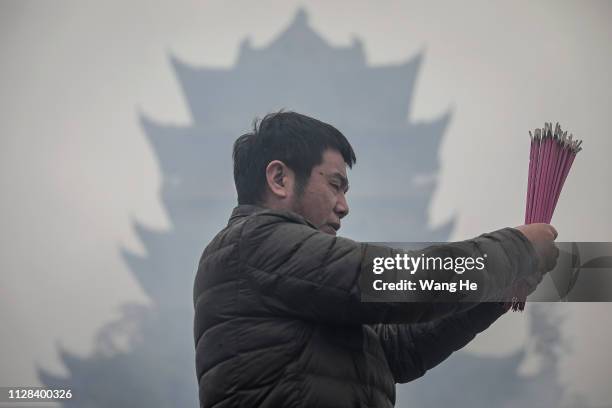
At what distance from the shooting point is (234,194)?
150 cm

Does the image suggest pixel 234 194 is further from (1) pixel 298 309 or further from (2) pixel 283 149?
(1) pixel 298 309

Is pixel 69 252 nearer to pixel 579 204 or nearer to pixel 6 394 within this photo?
pixel 6 394

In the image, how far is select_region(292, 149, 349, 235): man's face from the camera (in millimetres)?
828

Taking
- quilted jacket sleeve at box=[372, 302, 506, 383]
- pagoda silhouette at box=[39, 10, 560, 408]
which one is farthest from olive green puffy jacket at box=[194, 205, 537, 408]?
pagoda silhouette at box=[39, 10, 560, 408]

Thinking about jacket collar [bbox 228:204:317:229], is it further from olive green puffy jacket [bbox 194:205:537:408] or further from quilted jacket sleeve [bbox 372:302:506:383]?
quilted jacket sleeve [bbox 372:302:506:383]

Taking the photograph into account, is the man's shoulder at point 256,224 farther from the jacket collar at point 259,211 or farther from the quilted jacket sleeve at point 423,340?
the quilted jacket sleeve at point 423,340

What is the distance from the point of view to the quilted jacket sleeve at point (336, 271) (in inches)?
27.1

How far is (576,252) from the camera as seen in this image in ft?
3.54

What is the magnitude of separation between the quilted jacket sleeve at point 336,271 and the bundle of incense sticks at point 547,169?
8.0 inches

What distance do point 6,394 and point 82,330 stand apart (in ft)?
0.54

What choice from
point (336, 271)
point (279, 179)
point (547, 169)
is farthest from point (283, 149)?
point (547, 169)

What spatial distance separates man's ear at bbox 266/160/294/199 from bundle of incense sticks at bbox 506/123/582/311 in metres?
0.29

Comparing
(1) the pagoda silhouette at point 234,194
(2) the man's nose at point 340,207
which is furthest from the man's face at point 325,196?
(1) the pagoda silhouette at point 234,194

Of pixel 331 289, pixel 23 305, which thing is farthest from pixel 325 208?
pixel 23 305
